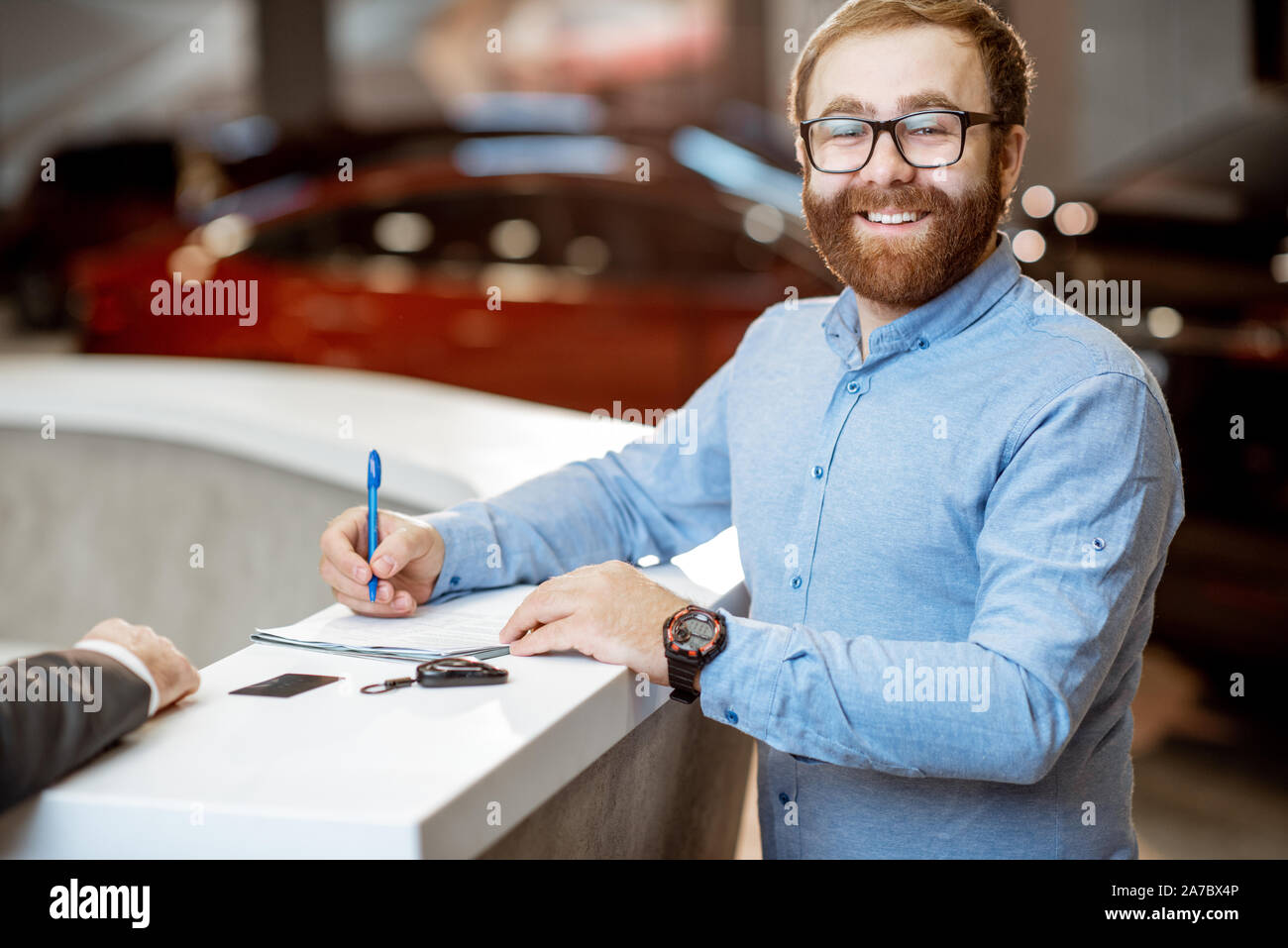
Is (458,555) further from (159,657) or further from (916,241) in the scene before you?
(916,241)

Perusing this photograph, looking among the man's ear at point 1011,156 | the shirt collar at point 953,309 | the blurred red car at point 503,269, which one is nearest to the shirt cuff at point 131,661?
the shirt collar at point 953,309

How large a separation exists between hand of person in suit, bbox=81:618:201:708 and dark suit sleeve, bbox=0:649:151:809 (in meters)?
0.03

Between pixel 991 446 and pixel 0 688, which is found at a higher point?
pixel 991 446

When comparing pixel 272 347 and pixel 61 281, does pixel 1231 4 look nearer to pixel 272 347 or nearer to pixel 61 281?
pixel 272 347

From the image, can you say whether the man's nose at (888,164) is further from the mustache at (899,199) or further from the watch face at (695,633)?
the watch face at (695,633)

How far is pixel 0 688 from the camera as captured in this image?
0.88 m

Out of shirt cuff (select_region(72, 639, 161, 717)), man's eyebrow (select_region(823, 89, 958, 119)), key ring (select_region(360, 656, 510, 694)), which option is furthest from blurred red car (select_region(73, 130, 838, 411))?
shirt cuff (select_region(72, 639, 161, 717))

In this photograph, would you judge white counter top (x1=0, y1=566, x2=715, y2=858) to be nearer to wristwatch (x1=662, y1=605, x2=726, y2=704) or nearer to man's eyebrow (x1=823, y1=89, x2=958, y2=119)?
wristwatch (x1=662, y1=605, x2=726, y2=704)

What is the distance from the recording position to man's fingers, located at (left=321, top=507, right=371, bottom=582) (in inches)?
54.2

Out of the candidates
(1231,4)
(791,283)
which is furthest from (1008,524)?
(1231,4)

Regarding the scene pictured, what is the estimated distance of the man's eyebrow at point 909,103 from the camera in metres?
1.33

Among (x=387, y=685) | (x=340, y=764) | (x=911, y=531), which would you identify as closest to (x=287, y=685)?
(x=387, y=685)

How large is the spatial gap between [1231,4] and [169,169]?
27.5ft

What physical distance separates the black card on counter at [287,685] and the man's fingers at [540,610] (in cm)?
18
